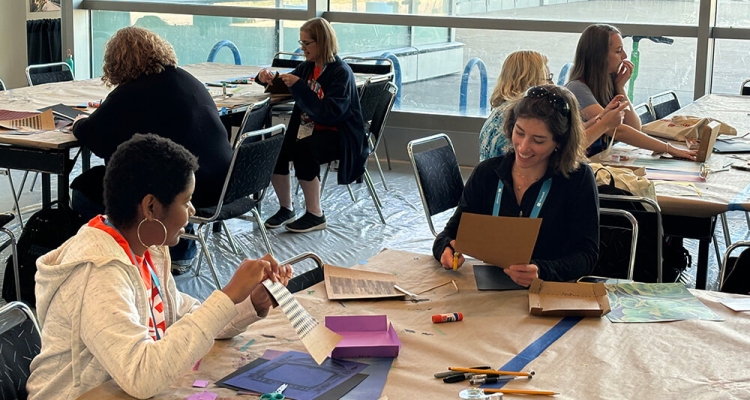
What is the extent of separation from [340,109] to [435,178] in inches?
67.6

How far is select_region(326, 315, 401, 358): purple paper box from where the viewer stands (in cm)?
179

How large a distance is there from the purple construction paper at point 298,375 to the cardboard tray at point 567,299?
20.1 inches

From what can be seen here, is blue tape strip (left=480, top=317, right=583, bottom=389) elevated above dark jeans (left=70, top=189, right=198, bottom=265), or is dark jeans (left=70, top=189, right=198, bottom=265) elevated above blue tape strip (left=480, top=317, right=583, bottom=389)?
blue tape strip (left=480, top=317, right=583, bottom=389)

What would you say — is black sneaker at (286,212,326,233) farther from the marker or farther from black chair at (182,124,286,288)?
the marker

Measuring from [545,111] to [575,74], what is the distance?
77.7 inches

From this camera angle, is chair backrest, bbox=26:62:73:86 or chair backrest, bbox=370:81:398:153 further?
chair backrest, bbox=370:81:398:153

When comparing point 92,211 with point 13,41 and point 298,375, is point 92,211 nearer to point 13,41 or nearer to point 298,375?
point 298,375

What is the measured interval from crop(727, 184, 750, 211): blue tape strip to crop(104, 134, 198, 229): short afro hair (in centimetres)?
218

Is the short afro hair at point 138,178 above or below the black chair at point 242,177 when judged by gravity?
above

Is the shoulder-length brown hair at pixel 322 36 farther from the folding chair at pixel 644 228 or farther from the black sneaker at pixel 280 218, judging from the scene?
the folding chair at pixel 644 228

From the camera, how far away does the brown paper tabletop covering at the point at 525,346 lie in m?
1.68

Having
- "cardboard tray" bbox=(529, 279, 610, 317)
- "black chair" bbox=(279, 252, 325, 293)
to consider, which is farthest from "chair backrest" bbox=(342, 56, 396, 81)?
"cardboard tray" bbox=(529, 279, 610, 317)

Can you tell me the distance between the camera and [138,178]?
1.77m

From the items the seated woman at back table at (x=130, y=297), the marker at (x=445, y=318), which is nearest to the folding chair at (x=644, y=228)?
the marker at (x=445, y=318)
